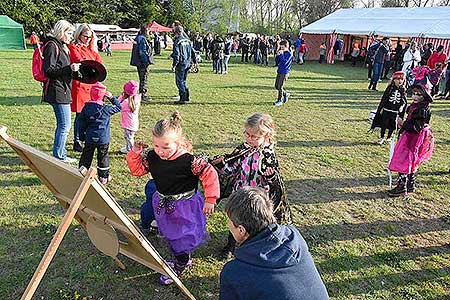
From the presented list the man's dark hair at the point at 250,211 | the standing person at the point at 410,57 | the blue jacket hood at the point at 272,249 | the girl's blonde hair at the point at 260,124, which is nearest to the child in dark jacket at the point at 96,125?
the girl's blonde hair at the point at 260,124

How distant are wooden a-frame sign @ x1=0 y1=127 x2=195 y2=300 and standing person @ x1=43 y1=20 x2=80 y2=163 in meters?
2.67

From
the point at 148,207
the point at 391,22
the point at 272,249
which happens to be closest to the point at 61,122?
the point at 148,207

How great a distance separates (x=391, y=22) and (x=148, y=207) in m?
22.7

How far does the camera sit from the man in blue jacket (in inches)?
72.3

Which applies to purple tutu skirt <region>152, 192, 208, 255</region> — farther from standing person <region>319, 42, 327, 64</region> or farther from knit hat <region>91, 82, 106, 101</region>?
standing person <region>319, 42, 327, 64</region>

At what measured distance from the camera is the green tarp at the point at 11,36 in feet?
91.9

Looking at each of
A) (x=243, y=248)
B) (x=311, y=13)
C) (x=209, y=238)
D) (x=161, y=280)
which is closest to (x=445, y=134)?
(x=209, y=238)

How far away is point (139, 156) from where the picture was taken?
3.30 meters

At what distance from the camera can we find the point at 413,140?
5.21m

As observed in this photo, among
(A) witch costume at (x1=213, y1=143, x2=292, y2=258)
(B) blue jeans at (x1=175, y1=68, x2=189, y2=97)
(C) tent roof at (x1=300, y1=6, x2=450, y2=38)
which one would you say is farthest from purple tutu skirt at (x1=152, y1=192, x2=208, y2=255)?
(C) tent roof at (x1=300, y1=6, x2=450, y2=38)

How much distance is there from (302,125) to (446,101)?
7503 millimetres

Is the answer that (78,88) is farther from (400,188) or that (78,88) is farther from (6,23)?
(6,23)

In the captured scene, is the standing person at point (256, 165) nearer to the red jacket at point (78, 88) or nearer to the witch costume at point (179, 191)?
the witch costume at point (179, 191)

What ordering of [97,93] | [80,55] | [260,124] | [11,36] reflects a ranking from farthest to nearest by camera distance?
1. [11,36]
2. [80,55]
3. [97,93]
4. [260,124]
